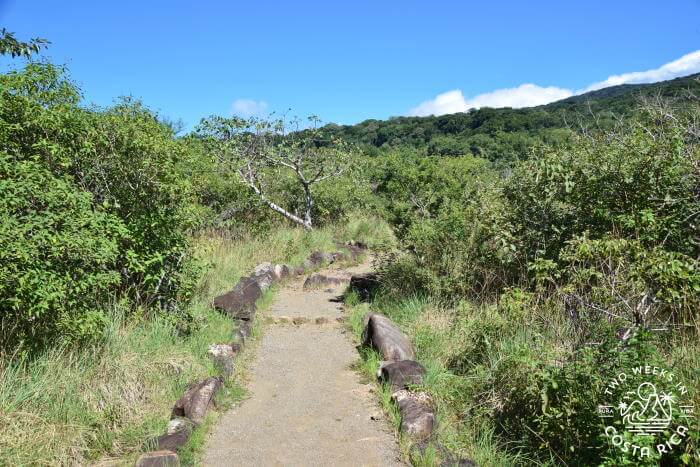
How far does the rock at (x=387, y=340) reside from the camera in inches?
235

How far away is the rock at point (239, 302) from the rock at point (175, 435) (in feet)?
9.35

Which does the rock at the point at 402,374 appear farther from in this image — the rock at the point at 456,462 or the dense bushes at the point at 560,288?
the rock at the point at 456,462

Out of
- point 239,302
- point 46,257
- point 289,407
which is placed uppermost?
point 46,257

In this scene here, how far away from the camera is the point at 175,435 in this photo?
4211 mm

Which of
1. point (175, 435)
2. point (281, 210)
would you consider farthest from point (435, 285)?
point (281, 210)

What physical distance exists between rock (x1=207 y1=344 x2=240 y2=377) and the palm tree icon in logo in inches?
153

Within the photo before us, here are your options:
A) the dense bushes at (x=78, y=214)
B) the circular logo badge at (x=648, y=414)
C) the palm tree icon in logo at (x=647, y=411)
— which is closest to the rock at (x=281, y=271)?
the dense bushes at (x=78, y=214)

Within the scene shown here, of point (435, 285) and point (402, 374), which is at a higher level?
point (435, 285)

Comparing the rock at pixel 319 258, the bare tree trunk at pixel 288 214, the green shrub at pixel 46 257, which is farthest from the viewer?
the bare tree trunk at pixel 288 214

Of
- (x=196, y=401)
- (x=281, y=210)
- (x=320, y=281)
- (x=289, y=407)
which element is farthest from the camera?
(x=281, y=210)

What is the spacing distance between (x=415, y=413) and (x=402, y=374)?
2.38ft

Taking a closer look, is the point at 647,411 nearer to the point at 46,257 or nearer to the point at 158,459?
the point at 158,459

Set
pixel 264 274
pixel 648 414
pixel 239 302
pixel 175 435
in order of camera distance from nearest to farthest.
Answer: pixel 648 414 < pixel 175 435 < pixel 239 302 < pixel 264 274

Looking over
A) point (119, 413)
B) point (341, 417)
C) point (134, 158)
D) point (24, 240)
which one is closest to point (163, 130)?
point (134, 158)
